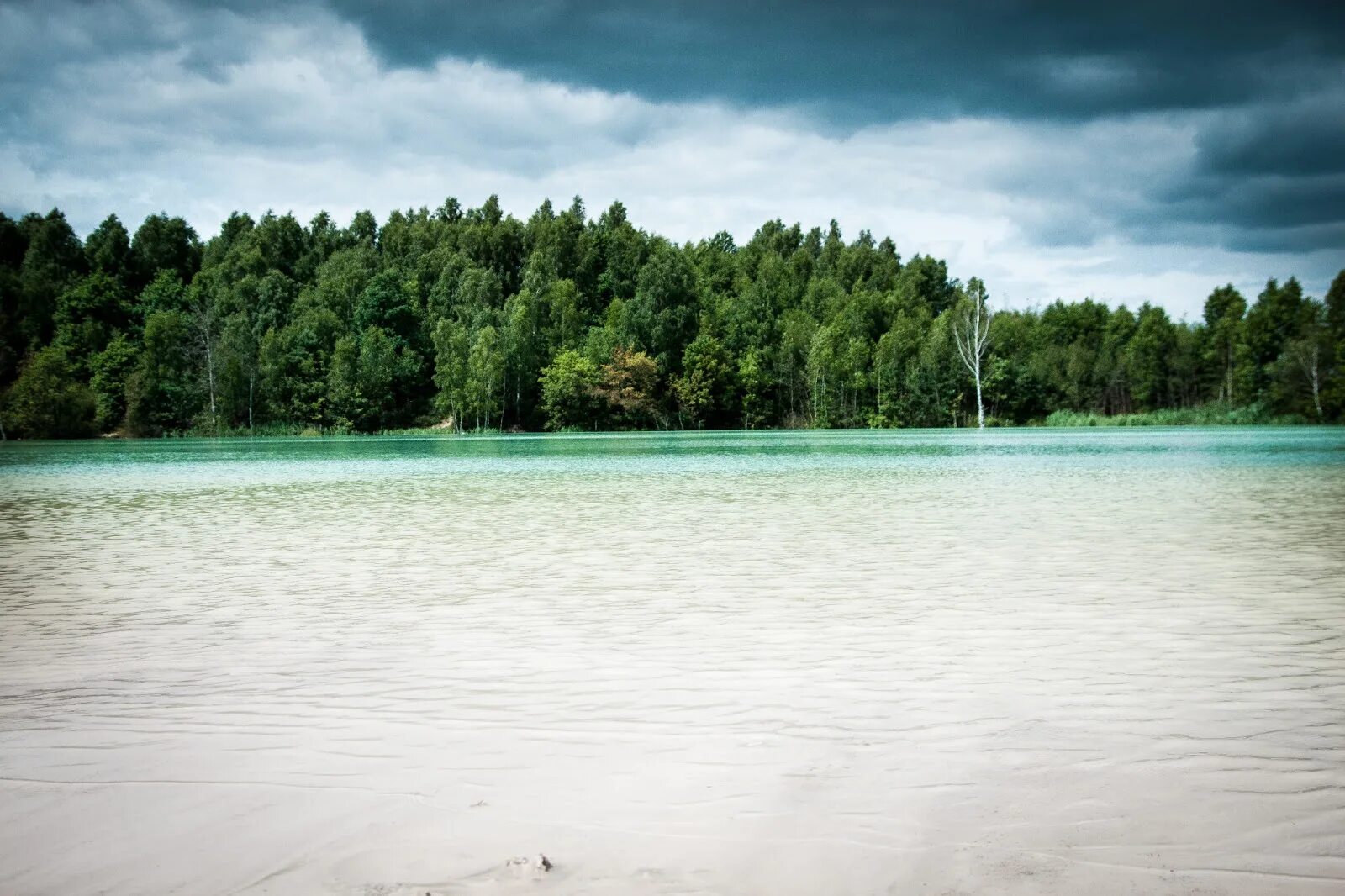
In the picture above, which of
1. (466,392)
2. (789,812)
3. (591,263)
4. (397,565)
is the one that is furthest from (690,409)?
(789,812)

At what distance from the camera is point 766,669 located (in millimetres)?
5031

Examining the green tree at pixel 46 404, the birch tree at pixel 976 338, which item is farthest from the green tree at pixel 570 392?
the green tree at pixel 46 404

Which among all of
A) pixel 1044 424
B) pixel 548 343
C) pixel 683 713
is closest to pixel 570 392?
pixel 548 343

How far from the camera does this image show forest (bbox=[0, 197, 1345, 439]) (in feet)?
256

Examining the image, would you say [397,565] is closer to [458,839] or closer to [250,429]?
[458,839]

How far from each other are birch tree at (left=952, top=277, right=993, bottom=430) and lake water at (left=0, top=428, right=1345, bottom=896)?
66925mm

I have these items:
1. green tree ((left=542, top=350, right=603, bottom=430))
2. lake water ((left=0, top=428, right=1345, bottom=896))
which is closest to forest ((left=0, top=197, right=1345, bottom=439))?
green tree ((left=542, top=350, right=603, bottom=430))

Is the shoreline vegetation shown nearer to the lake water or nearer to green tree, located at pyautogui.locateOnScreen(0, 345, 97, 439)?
green tree, located at pyautogui.locateOnScreen(0, 345, 97, 439)

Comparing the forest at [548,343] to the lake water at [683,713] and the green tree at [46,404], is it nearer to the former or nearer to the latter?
the green tree at [46,404]

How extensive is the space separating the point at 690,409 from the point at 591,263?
2952cm

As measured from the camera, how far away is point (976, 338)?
75.2 m

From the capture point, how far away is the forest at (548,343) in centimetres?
7812

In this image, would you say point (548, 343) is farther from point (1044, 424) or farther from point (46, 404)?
point (1044, 424)

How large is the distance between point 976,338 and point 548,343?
37583 millimetres
